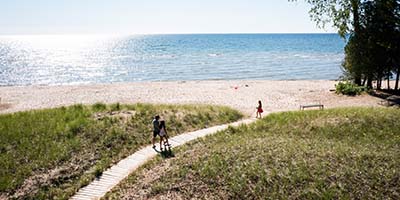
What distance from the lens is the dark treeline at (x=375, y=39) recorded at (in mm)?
35562

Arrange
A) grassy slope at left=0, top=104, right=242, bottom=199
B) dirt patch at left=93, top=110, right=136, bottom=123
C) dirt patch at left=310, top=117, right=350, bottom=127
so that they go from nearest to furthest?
grassy slope at left=0, top=104, right=242, bottom=199, dirt patch at left=310, top=117, right=350, bottom=127, dirt patch at left=93, top=110, right=136, bottom=123

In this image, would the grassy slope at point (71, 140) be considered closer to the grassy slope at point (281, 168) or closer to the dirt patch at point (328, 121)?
the grassy slope at point (281, 168)

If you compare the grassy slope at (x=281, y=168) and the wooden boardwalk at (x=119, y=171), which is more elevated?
the grassy slope at (x=281, y=168)

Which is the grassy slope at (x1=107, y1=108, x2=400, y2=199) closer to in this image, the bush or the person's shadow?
the person's shadow

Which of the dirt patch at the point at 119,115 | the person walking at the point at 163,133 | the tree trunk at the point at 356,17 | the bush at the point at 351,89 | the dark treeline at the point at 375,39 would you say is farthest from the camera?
the bush at the point at 351,89

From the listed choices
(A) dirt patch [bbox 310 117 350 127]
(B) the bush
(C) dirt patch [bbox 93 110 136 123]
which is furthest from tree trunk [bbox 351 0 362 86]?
(C) dirt patch [bbox 93 110 136 123]

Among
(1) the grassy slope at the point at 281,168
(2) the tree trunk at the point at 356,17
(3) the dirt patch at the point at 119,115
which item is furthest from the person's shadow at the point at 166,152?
(2) the tree trunk at the point at 356,17

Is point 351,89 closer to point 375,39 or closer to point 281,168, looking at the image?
point 375,39

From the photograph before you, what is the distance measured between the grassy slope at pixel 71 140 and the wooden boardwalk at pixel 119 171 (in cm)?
44

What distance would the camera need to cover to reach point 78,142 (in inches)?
786

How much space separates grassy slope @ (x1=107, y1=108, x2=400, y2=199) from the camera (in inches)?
573

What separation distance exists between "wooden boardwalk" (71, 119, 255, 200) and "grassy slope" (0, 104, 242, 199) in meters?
0.44

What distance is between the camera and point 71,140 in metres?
20.1

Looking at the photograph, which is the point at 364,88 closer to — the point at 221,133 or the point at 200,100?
the point at 200,100
